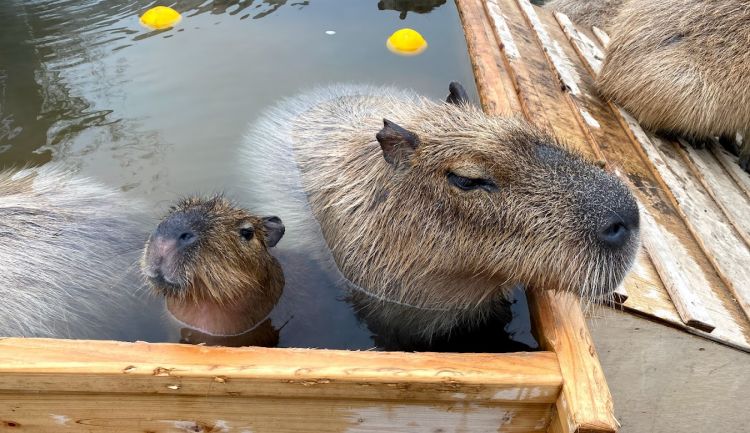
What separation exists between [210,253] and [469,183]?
100cm

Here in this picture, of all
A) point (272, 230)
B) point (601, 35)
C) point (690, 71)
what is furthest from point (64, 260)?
point (601, 35)

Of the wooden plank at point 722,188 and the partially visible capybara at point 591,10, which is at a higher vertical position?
the wooden plank at point 722,188

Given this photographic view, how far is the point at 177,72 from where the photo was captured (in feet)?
14.6

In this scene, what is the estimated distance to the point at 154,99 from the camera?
4.18 m

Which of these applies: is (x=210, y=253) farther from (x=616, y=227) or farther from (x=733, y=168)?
(x=733, y=168)

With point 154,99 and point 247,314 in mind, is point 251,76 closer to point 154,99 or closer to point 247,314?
point 154,99

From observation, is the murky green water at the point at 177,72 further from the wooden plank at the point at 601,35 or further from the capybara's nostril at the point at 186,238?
the wooden plank at the point at 601,35

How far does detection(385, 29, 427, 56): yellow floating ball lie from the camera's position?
15.9ft

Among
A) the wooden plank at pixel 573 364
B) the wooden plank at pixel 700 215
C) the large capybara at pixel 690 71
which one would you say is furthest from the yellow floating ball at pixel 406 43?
the wooden plank at pixel 573 364

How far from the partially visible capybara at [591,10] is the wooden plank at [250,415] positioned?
15.6 ft

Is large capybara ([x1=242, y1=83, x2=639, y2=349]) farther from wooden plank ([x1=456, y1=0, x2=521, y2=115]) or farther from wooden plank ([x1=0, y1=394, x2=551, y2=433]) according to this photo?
wooden plank ([x1=456, y1=0, x2=521, y2=115])

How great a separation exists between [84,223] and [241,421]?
1.44m

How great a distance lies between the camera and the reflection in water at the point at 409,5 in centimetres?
556

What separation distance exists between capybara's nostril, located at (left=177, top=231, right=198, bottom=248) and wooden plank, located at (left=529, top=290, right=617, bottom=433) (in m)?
1.26
